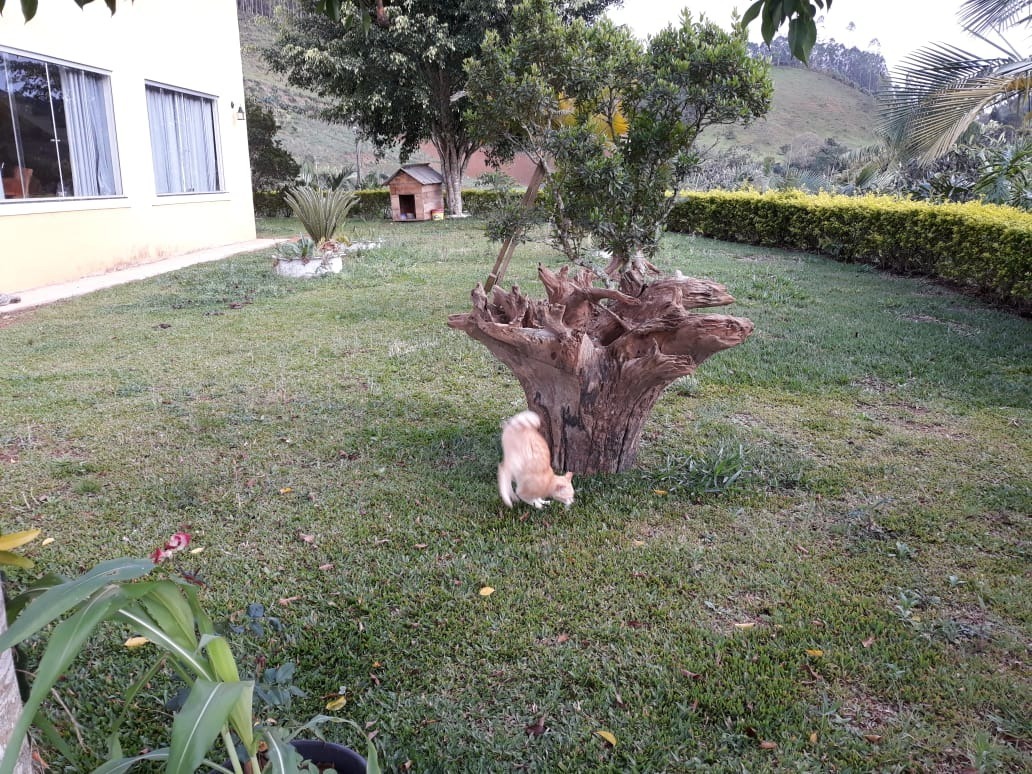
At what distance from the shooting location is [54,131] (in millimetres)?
9125

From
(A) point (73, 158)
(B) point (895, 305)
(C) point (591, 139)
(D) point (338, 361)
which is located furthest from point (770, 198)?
(A) point (73, 158)

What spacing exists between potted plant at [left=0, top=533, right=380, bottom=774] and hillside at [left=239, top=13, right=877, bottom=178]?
1457 inches

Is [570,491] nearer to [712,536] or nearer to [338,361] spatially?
[712,536]

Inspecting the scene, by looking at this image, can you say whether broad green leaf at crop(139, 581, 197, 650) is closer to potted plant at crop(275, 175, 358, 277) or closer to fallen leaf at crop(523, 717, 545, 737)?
fallen leaf at crop(523, 717, 545, 737)

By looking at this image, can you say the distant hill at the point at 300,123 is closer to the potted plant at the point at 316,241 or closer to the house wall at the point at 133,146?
the house wall at the point at 133,146

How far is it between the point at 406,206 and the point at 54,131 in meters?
11.6

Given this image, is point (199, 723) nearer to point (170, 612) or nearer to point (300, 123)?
point (170, 612)

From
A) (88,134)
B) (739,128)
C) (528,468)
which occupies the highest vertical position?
(739,128)

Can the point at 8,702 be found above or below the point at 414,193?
below

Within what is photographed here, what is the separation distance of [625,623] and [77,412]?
3.86 m

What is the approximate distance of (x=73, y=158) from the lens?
374 inches

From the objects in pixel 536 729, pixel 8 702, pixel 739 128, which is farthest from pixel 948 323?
pixel 739 128

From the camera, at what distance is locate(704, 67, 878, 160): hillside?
43.6m

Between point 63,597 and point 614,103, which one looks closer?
point 63,597
